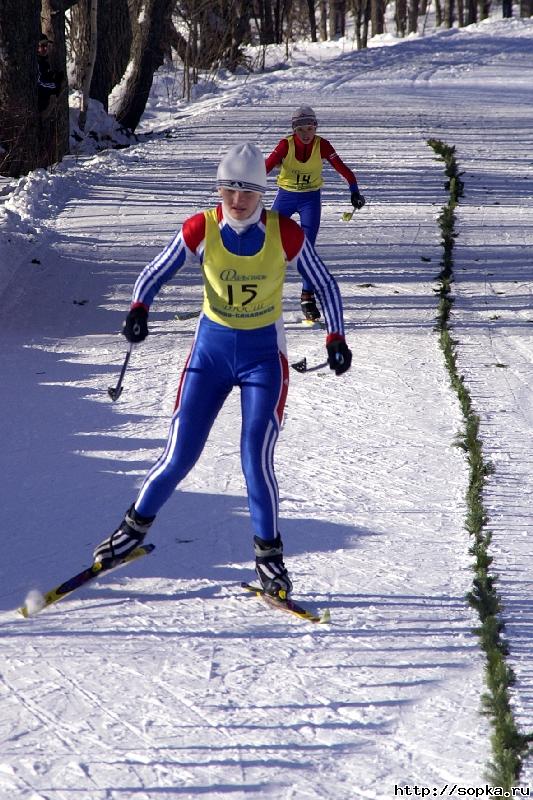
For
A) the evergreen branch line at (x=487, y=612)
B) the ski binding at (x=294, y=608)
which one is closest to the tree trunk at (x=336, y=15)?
the evergreen branch line at (x=487, y=612)

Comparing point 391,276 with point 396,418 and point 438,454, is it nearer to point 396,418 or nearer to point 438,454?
point 396,418

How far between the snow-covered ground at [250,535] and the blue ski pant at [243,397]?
0.63 meters

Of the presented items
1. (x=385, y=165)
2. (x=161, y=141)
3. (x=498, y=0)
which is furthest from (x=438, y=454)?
(x=498, y=0)

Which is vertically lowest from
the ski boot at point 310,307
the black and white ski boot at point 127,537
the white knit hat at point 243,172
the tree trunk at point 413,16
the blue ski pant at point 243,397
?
the ski boot at point 310,307

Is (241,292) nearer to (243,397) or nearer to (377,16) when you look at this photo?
(243,397)

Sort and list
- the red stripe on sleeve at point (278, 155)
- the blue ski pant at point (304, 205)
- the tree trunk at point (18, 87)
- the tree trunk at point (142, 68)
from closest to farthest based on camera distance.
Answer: the red stripe on sleeve at point (278, 155), the blue ski pant at point (304, 205), the tree trunk at point (18, 87), the tree trunk at point (142, 68)

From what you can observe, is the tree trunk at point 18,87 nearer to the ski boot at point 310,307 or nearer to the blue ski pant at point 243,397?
the ski boot at point 310,307

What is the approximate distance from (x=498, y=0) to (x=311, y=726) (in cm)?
6872

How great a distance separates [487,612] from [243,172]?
2099 mm

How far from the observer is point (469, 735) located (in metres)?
3.85

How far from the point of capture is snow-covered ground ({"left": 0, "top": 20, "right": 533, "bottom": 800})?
377 centimetres

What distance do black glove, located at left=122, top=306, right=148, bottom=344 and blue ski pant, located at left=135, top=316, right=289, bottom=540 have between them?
25 centimetres

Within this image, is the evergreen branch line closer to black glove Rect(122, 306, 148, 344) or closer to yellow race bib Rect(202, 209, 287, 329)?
yellow race bib Rect(202, 209, 287, 329)

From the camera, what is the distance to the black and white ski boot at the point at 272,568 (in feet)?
15.7
